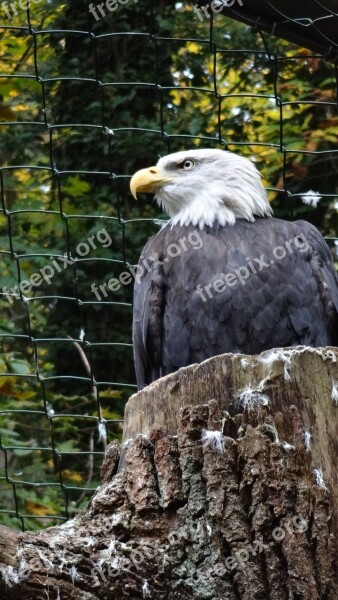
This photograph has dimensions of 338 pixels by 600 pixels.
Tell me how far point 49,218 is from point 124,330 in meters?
1.09

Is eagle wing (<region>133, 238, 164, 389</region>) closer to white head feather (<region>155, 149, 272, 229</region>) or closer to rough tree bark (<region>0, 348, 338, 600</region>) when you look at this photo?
white head feather (<region>155, 149, 272, 229</region>)

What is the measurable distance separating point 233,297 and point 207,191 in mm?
715

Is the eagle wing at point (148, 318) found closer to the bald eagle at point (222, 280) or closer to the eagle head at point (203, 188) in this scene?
the bald eagle at point (222, 280)

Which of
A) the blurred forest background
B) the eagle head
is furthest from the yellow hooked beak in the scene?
the blurred forest background

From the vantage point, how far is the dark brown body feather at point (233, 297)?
440cm

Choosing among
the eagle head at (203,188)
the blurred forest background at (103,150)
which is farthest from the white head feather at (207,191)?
the blurred forest background at (103,150)

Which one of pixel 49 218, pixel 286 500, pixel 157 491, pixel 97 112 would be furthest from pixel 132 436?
pixel 97 112

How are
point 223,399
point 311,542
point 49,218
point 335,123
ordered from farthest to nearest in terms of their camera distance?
point 335,123 → point 49,218 → point 223,399 → point 311,542

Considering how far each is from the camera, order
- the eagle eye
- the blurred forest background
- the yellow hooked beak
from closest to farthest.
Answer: the yellow hooked beak < the eagle eye < the blurred forest background

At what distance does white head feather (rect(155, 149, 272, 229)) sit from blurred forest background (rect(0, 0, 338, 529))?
5.36 ft

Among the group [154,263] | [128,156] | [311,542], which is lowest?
[311,542]

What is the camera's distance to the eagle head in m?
4.85

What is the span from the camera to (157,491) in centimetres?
302

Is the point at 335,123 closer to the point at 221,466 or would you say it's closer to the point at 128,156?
the point at 128,156
